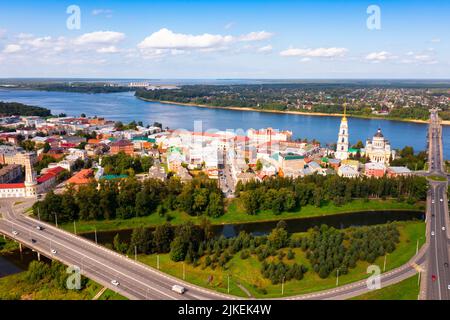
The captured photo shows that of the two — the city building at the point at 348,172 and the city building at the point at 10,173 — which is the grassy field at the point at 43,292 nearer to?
the city building at the point at 10,173

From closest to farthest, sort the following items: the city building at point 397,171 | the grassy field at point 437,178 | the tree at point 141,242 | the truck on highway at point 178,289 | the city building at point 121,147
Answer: the truck on highway at point 178,289
the tree at point 141,242
the city building at point 397,171
the grassy field at point 437,178
the city building at point 121,147

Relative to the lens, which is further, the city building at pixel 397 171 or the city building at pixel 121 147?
the city building at pixel 121 147

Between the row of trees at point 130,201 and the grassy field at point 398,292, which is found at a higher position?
the row of trees at point 130,201

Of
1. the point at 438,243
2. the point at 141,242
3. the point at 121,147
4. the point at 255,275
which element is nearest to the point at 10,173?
the point at 121,147

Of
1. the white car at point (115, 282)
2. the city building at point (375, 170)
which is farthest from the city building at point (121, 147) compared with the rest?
the white car at point (115, 282)

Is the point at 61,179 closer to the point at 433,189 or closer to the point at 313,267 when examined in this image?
the point at 313,267

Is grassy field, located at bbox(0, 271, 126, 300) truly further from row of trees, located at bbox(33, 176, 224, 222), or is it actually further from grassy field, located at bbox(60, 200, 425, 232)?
row of trees, located at bbox(33, 176, 224, 222)

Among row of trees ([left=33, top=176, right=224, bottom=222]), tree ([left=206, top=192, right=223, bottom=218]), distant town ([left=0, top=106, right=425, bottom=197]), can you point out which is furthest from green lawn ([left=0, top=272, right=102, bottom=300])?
distant town ([left=0, top=106, right=425, bottom=197])
